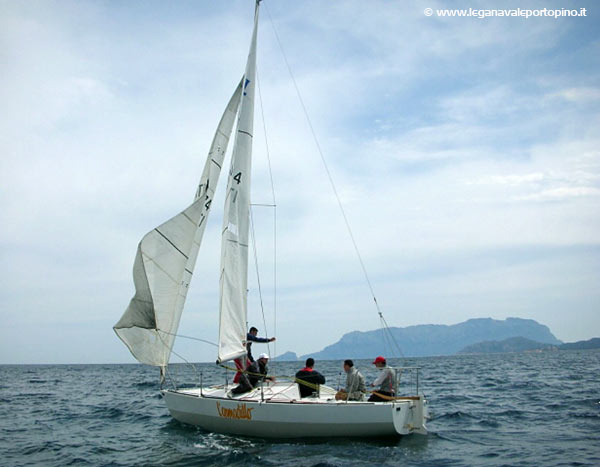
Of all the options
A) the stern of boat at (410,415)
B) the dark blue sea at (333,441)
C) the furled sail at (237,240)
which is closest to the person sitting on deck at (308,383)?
the dark blue sea at (333,441)

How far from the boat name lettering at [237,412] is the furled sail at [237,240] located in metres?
1.20

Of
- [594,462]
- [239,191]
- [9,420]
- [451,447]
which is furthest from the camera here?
[9,420]

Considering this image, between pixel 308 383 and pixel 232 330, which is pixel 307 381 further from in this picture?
pixel 232 330

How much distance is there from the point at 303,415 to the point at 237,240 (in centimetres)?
504

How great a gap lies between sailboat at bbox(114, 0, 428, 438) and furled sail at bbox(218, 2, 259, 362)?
1.0 inches

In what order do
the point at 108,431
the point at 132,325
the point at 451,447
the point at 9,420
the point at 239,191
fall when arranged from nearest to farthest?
the point at 451,447 → the point at 132,325 → the point at 239,191 → the point at 108,431 → the point at 9,420

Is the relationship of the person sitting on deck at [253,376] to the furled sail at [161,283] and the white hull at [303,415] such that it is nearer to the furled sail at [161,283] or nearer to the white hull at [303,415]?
the white hull at [303,415]

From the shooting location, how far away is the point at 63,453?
484 inches

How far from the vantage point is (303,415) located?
36.8ft

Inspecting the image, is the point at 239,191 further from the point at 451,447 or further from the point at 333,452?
the point at 451,447

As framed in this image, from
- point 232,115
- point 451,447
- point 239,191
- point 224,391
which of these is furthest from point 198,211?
point 451,447

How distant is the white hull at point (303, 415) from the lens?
35.7 ft

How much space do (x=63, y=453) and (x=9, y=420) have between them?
703 cm

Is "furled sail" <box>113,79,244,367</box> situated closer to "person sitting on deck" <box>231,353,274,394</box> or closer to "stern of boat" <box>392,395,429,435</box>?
"person sitting on deck" <box>231,353,274,394</box>
